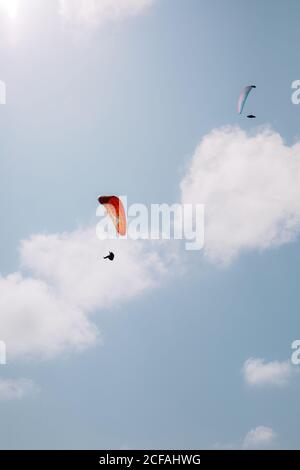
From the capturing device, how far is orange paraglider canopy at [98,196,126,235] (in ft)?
127

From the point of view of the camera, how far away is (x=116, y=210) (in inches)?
1548

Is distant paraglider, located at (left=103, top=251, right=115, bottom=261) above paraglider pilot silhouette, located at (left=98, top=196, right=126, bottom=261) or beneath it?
beneath

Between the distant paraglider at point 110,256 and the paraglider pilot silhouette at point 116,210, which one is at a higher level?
the paraglider pilot silhouette at point 116,210

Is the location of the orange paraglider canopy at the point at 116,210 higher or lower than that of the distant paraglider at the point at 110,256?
higher

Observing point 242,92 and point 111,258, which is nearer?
point 111,258

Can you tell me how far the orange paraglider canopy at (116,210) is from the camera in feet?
→ 127
